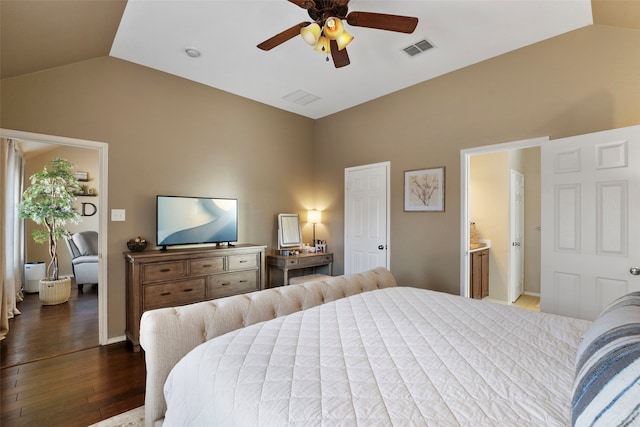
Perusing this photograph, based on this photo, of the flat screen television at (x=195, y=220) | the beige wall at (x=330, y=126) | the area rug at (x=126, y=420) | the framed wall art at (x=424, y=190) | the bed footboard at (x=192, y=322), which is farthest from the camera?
the framed wall art at (x=424, y=190)

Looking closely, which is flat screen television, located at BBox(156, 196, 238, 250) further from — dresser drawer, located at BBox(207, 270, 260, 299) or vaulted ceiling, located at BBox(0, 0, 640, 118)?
vaulted ceiling, located at BBox(0, 0, 640, 118)

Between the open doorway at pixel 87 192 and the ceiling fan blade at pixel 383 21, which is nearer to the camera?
the ceiling fan blade at pixel 383 21

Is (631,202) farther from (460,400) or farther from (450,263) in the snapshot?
(460,400)

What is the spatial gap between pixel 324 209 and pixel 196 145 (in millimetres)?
2205

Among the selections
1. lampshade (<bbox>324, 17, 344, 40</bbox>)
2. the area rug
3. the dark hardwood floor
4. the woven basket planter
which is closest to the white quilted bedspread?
the area rug

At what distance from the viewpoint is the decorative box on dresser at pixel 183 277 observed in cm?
295

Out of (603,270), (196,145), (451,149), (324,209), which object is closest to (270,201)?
(324,209)

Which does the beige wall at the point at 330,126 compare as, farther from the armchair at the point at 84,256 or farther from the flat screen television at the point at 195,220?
the armchair at the point at 84,256

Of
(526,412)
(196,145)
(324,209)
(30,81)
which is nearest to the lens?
(526,412)

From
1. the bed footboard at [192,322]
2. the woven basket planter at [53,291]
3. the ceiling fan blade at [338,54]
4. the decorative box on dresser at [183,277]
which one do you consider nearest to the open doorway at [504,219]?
the ceiling fan blade at [338,54]

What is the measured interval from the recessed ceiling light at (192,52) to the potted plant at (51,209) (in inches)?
129

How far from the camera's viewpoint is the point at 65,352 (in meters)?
2.87

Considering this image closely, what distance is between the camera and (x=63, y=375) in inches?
97.0

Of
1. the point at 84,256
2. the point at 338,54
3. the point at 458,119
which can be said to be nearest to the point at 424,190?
the point at 458,119
